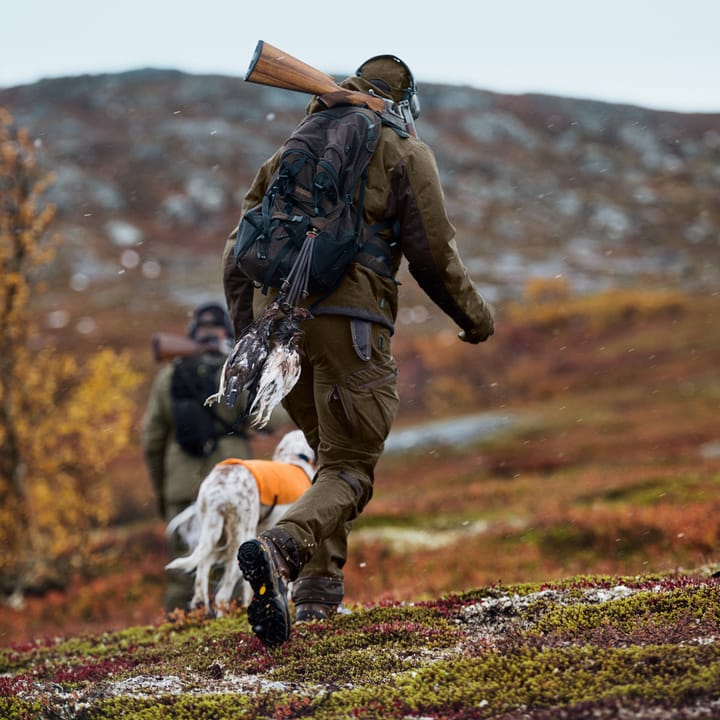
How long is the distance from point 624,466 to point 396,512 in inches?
235

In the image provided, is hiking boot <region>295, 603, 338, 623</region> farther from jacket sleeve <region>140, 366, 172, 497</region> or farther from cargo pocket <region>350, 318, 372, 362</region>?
jacket sleeve <region>140, 366, 172, 497</region>

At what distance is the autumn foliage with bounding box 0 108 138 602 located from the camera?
15.1 meters

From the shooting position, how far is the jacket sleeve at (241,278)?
5715 millimetres

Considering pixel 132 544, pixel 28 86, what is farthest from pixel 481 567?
pixel 28 86

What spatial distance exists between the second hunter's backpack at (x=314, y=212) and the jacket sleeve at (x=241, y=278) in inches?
15.8

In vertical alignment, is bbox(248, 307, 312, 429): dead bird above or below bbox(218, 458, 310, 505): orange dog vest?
above

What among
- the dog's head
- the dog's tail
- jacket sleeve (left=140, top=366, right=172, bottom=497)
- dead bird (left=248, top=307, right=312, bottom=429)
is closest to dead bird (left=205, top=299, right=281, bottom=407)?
dead bird (left=248, top=307, right=312, bottom=429)

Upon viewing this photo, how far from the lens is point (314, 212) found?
17.1 ft

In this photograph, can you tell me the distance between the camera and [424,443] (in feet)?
84.9

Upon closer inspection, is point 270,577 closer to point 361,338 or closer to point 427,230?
point 361,338

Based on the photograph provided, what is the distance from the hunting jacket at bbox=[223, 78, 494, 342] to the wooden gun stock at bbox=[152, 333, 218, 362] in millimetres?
3788

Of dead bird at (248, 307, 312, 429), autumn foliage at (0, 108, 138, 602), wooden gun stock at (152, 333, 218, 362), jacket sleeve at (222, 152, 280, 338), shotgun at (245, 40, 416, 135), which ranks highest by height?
shotgun at (245, 40, 416, 135)

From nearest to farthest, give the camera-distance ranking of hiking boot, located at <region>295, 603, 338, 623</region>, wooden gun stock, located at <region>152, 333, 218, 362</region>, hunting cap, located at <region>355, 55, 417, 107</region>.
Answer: hiking boot, located at <region>295, 603, 338, 623</region> → hunting cap, located at <region>355, 55, 417, 107</region> → wooden gun stock, located at <region>152, 333, 218, 362</region>

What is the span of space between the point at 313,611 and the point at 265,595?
3.72ft
